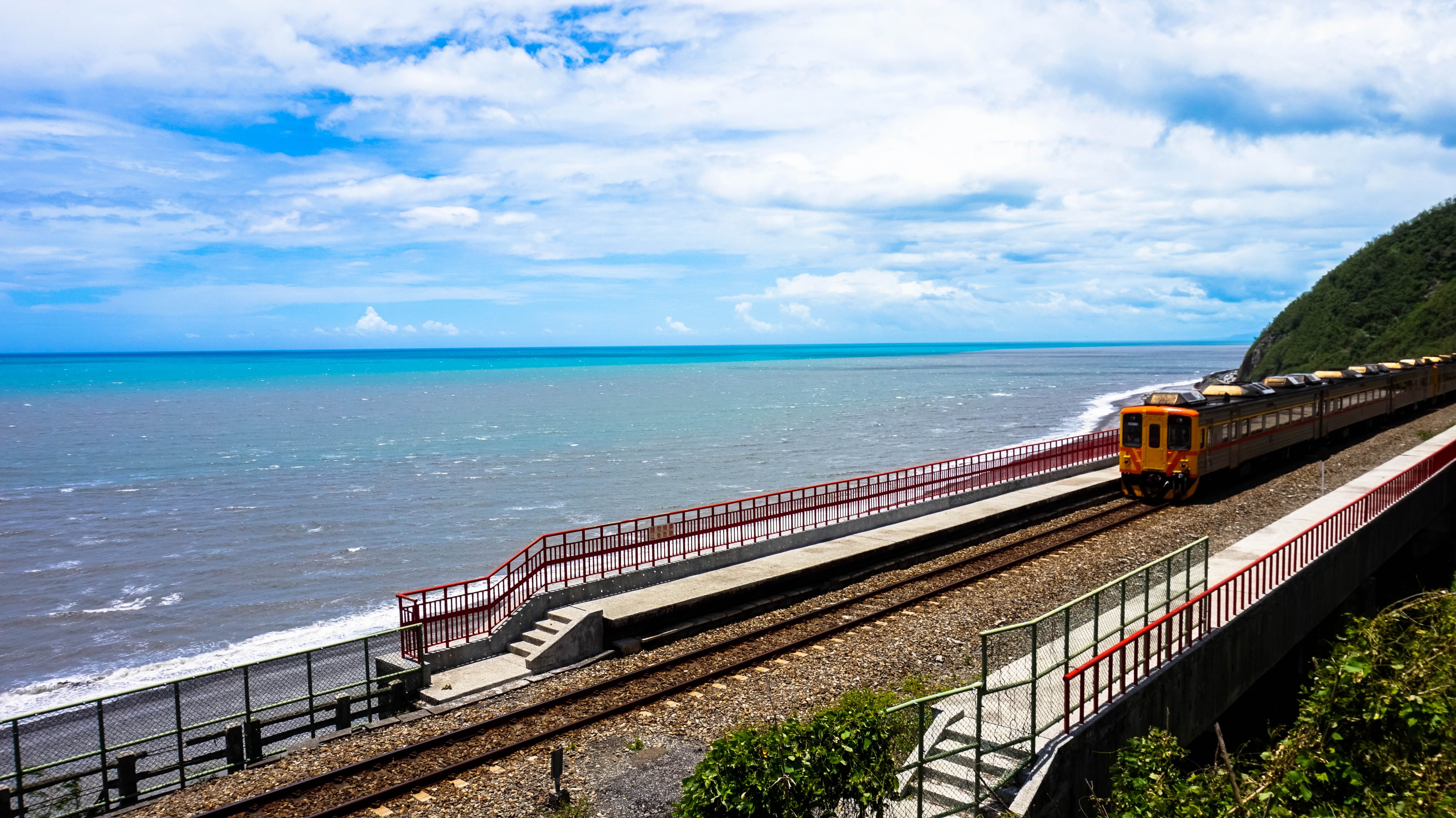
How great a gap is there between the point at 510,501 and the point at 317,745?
31.0 meters

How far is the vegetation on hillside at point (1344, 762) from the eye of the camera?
8609 millimetres

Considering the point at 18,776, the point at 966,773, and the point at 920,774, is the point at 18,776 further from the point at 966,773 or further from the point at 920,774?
the point at 966,773

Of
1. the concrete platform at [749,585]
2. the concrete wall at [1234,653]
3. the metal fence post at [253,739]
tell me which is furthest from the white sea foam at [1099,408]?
the metal fence post at [253,739]

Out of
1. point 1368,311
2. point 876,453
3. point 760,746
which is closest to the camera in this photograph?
point 760,746

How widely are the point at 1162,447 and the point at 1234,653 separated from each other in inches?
506

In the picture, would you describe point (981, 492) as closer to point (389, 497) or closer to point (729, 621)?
point (729, 621)

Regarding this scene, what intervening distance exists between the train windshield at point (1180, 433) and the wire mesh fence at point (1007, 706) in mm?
13711

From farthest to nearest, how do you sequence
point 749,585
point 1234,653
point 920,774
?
point 749,585 → point 1234,653 → point 920,774

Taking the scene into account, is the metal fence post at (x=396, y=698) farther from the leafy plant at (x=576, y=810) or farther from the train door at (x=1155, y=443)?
the train door at (x=1155, y=443)

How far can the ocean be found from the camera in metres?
25.7

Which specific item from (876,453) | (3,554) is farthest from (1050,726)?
(876,453)

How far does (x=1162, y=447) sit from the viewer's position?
25781mm

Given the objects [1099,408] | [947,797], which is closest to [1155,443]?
[947,797]

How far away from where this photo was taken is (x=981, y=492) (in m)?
26.1
